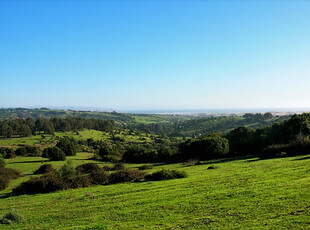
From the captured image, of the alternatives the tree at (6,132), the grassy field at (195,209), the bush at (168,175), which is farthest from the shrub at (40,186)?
the tree at (6,132)

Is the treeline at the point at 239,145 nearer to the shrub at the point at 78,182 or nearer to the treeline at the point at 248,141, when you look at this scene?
the treeline at the point at 248,141

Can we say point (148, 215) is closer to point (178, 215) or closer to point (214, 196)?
point (178, 215)

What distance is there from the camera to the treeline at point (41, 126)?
13830 centimetres

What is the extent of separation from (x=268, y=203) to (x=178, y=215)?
233 inches

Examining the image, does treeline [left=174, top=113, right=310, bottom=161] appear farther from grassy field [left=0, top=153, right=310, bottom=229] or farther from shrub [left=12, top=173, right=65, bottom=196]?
shrub [left=12, top=173, right=65, bottom=196]

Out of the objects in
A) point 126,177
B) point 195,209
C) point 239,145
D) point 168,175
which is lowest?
point 239,145

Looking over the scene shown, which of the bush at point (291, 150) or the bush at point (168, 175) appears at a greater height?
the bush at point (291, 150)

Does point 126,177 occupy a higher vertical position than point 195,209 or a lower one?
lower

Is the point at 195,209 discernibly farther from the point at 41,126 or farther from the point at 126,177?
the point at 41,126

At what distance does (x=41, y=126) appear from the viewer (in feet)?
528

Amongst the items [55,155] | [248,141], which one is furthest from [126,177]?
[248,141]

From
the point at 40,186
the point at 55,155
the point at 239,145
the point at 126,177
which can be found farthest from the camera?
the point at 55,155

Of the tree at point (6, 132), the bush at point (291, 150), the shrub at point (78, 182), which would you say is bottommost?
the tree at point (6, 132)

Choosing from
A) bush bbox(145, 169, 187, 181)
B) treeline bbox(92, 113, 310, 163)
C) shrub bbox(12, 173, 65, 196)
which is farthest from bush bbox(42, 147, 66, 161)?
bush bbox(145, 169, 187, 181)
